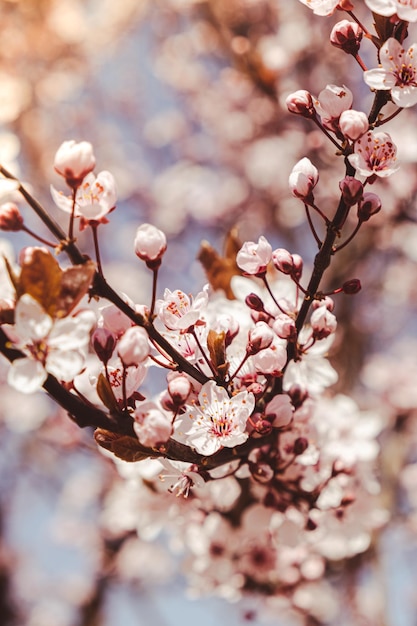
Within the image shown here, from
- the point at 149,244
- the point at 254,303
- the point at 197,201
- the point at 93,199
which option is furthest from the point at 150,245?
the point at 197,201

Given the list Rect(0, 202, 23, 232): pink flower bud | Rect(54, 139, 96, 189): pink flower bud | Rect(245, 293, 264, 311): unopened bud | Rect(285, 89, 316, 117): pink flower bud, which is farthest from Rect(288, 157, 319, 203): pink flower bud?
Rect(0, 202, 23, 232): pink flower bud

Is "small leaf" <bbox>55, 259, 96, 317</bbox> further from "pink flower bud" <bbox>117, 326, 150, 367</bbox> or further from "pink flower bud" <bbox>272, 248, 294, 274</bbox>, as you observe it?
"pink flower bud" <bbox>272, 248, 294, 274</bbox>

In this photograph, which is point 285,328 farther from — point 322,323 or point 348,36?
point 348,36

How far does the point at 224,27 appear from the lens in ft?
10.8

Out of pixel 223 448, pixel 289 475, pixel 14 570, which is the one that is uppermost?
pixel 223 448

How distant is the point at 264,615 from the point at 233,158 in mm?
3335

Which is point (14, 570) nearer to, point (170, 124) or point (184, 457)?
point (170, 124)

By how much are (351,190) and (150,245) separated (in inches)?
11.7

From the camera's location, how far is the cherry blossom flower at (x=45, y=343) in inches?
29.7

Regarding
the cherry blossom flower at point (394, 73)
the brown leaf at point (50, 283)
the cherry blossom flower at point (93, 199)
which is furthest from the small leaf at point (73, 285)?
the cherry blossom flower at point (394, 73)

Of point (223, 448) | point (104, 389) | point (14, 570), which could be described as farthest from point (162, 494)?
point (14, 570)

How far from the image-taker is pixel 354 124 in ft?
2.66

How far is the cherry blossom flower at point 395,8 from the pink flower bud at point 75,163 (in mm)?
419

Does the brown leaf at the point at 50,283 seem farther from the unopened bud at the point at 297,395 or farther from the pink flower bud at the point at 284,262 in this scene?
the unopened bud at the point at 297,395
